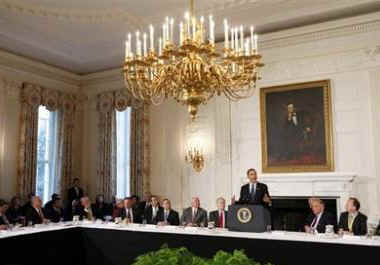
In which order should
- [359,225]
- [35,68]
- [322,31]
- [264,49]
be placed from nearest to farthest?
1. [359,225]
2. [322,31]
3. [264,49]
4. [35,68]

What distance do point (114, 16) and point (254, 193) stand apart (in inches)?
166

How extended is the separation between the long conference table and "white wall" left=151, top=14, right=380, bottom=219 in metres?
3.38

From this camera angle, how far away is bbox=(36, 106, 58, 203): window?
1010 cm

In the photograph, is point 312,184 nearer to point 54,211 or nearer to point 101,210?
point 101,210

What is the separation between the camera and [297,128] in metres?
7.91

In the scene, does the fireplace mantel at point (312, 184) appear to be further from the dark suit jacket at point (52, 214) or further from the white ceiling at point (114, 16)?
the dark suit jacket at point (52, 214)

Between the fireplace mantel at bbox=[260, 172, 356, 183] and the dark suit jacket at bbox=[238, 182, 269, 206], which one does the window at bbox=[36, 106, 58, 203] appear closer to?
the fireplace mantel at bbox=[260, 172, 356, 183]

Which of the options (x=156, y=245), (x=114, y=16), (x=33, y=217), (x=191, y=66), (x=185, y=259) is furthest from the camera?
(x=114, y=16)

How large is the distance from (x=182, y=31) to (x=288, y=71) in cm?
426

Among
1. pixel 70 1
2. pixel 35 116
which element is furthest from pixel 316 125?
pixel 35 116

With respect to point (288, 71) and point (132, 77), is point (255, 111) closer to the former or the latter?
point (288, 71)

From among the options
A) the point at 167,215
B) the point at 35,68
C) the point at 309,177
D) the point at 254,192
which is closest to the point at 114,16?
the point at 35,68

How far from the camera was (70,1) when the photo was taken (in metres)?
7.10

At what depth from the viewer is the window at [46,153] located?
1010 cm
